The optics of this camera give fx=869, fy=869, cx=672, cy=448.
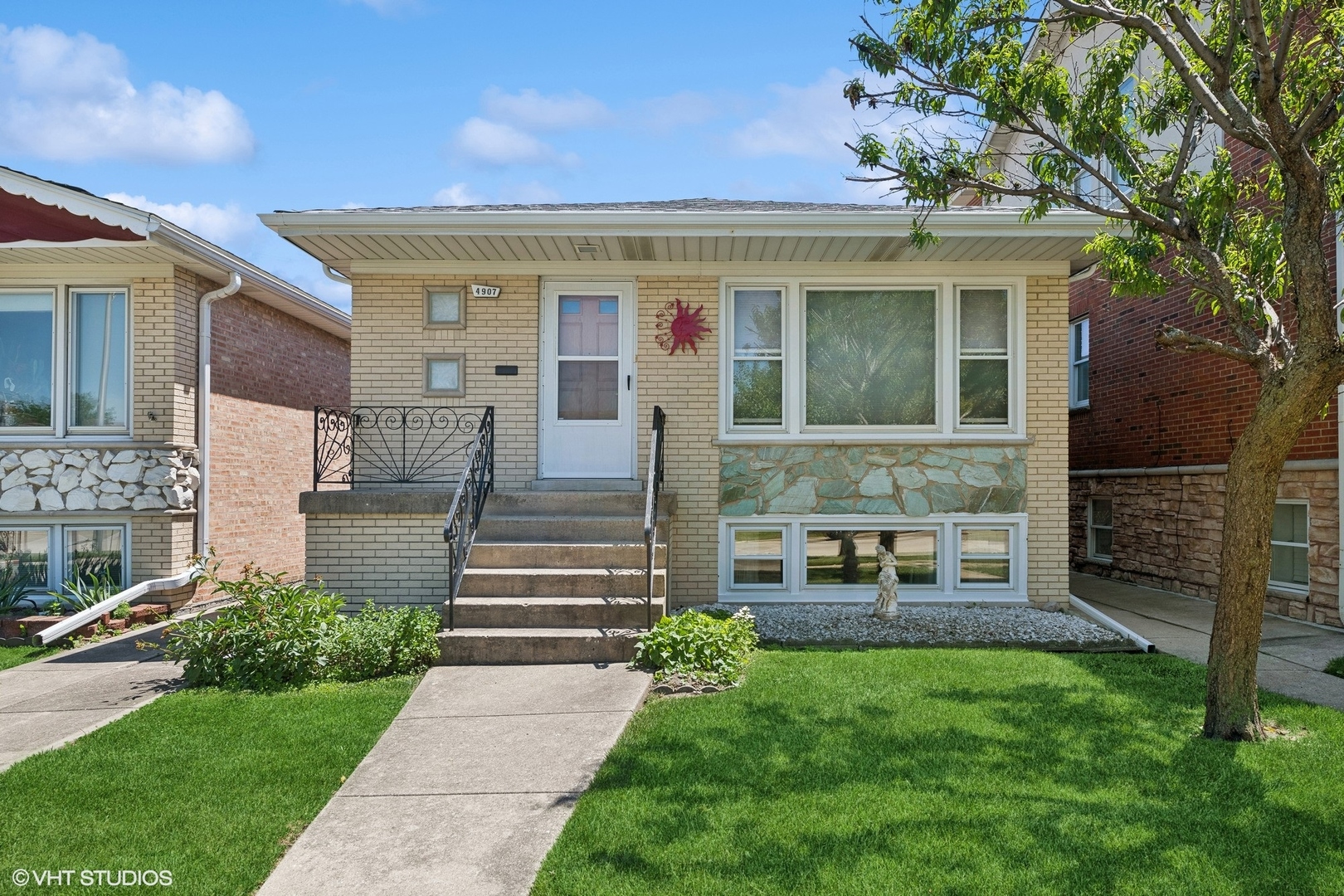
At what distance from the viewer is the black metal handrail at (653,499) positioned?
6.22 m

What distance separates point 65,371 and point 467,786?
281 inches

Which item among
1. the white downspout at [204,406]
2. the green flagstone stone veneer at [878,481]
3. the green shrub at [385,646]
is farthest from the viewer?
the white downspout at [204,406]

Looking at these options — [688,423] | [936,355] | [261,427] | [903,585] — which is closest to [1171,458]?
[936,355]

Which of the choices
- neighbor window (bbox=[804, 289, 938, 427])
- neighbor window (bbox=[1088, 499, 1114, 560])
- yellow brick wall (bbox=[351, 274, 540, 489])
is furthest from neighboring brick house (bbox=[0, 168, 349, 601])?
neighbor window (bbox=[1088, 499, 1114, 560])

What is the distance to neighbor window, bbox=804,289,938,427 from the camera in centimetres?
841

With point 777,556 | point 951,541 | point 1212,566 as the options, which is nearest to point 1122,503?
point 1212,566

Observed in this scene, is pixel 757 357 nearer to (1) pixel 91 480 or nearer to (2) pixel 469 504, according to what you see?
(2) pixel 469 504

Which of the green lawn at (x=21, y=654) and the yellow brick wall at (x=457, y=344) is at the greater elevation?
the yellow brick wall at (x=457, y=344)

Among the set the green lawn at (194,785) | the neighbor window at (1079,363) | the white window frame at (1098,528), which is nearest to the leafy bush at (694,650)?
the green lawn at (194,785)

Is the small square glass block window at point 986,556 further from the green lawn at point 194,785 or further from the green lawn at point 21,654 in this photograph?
the green lawn at point 21,654

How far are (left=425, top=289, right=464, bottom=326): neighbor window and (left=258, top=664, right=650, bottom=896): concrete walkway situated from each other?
3755mm

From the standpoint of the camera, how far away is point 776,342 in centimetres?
844

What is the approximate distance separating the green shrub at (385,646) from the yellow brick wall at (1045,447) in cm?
557

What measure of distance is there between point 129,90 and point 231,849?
11295cm
